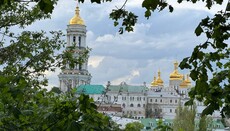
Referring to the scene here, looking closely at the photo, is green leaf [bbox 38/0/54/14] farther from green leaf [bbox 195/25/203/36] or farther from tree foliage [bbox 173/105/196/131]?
tree foliage [bbox 173/105/196/131]

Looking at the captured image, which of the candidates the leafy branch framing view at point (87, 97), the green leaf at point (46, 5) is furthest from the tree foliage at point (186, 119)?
the green leaf at point (46, 5)

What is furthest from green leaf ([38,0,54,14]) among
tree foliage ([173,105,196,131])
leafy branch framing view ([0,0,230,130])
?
tree foliage ([173,105,196,131])

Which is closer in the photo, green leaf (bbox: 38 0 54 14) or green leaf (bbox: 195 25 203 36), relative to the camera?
green leaf (bbox: 38 0 54 14)

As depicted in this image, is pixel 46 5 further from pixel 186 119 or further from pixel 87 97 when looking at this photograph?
pixel 186 119

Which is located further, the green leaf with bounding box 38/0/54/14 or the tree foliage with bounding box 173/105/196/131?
the tree foliage with bounding box 173/105/196/131

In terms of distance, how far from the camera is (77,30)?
268ft

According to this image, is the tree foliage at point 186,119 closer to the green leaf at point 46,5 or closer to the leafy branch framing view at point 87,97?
the leafy branch framing view at point 87,97

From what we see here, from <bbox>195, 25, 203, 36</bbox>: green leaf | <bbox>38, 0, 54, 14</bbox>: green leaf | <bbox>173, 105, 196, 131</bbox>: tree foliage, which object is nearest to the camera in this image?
<bbox>38, 0, 54, 14</bbox>: green leaf

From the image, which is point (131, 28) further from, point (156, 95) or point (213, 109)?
point (156, 95)

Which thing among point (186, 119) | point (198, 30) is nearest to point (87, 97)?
point (198, 30)

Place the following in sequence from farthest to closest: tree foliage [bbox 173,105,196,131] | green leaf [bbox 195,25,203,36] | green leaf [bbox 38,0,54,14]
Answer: tree foliage [bbox 173,105,196,131] → green leaf [bbox 195,25,203,36] → green leaf [bbox 38,0,54,14]

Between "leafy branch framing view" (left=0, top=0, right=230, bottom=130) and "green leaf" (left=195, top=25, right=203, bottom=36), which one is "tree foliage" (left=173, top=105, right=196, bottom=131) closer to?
"leafy branch framing view" (left=0, top=0, right=230, bottom=130)

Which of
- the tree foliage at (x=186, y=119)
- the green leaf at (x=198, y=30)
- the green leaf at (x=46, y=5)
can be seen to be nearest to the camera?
the green leaf at (x=46, y=5)

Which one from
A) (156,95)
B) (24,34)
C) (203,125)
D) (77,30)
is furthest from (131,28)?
(156,95)
